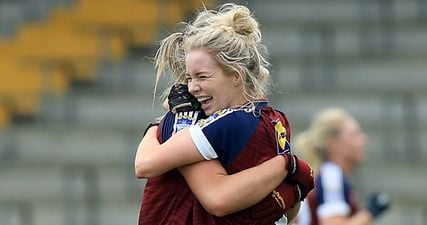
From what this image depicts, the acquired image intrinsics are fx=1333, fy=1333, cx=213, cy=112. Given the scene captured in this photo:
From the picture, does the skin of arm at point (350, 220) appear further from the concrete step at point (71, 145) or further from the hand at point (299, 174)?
the concrete step at point (71, 145)

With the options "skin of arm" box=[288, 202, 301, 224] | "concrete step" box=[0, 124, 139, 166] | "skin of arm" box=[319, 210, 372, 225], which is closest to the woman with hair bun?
"skin of arm" box=[288, 202, 301, 224]

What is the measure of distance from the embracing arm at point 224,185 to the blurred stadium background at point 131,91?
6.20m

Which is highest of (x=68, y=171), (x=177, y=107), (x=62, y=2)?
(x=177, y=107)

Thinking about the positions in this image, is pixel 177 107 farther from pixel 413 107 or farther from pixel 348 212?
pixel 413 107

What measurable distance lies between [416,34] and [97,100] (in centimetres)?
290

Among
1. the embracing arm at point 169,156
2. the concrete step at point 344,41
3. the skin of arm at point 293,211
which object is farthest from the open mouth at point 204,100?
the concrete step at point 344,41

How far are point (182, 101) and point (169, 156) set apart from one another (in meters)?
0.17

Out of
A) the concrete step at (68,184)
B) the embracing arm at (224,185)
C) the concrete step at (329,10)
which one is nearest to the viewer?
the embracing arm at (224,185)

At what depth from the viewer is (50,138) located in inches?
461

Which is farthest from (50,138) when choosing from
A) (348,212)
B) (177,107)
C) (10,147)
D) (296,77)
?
(177,107)

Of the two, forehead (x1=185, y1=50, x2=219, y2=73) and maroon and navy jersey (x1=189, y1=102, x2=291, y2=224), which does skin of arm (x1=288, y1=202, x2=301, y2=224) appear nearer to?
maroon and navy jersey (x1=189, y1=102, x2=291, y2=224)

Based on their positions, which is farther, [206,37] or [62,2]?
[62,2]

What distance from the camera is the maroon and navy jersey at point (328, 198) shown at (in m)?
6.52

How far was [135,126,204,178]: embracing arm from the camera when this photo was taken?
3668mm
